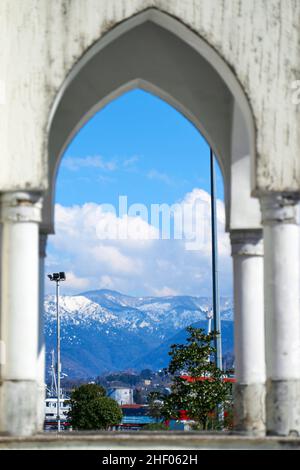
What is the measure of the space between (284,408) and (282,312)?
136 centimetres

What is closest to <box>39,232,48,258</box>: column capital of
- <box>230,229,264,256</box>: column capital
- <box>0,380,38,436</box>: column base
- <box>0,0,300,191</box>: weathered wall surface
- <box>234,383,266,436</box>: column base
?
<box>230,229,264,256</box>: column capital

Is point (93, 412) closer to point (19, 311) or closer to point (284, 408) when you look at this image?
point (19, 311)

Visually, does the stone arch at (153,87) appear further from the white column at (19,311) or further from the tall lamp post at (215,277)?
the tall lamp post at (215,277)

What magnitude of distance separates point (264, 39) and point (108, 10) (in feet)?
7.73

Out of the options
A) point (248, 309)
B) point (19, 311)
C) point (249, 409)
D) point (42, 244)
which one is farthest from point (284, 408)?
point (42, 244)

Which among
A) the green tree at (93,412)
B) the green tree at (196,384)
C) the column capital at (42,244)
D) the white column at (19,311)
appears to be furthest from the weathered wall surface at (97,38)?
the green tree at (93,412)

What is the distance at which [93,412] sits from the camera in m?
57.0

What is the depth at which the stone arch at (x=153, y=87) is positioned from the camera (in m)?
19.5

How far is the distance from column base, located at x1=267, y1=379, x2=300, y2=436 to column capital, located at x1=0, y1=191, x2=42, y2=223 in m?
4.25

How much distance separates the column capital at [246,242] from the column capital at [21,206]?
5222 millimetres

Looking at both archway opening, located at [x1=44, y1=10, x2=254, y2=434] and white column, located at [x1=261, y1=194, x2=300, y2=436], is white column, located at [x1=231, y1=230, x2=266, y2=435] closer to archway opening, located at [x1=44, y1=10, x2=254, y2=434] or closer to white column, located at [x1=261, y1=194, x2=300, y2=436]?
archway opening, located at [x1=44, y1=10, x2=254, y2=434]

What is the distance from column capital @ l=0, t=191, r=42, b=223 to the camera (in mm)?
15672

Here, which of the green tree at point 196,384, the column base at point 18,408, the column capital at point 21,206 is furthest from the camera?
the green tree at point 196,384
